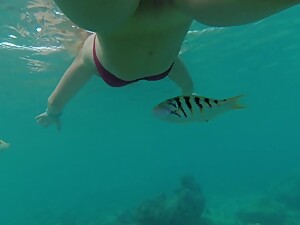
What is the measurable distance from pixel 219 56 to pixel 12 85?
55.8 feet

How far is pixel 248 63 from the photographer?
3388 cm

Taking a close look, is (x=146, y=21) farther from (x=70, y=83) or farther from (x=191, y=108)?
(x=70, y=83)

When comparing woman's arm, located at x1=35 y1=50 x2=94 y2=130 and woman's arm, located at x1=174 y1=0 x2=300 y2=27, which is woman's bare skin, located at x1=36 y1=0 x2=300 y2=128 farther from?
woman's arm, located at x1=35 y1=50 x2=94 y2=130

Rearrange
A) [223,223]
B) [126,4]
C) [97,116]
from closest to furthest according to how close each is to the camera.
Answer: [126,4] < [223,223] < [97,116]

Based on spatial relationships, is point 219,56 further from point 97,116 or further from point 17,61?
point 97,116

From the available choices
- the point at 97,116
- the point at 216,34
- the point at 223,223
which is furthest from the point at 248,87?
the point at 223,223

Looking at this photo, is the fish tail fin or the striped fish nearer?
the striped fish

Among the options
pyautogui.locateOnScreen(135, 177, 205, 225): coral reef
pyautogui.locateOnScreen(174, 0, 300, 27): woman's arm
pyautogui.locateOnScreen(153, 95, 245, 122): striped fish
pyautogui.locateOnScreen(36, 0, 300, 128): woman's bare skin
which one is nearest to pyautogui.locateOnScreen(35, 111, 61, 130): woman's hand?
pyautogui.locateOnScreen(36, 0, 300, 128): woman's bare skin

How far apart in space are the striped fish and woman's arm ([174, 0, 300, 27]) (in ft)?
2.78

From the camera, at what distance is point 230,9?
217 centimetres

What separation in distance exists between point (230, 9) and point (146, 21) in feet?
1.99

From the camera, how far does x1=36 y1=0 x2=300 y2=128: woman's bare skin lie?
2.04 metres

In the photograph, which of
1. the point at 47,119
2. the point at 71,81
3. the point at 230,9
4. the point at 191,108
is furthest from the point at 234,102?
the point at 47,119

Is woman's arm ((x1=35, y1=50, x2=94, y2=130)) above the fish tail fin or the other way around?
the other way around
